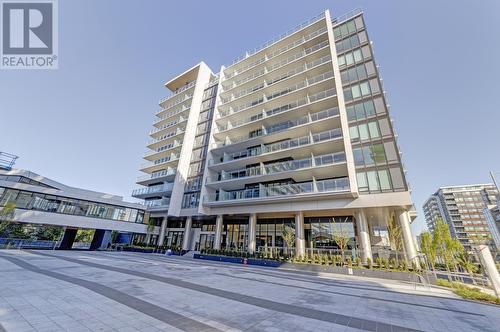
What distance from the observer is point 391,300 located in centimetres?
858

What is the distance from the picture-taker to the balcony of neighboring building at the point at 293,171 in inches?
823

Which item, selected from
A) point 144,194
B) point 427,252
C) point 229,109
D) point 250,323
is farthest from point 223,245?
point 250,323

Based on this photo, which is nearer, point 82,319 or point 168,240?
point 82,319

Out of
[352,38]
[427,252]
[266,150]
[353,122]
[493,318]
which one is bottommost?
[493,318]

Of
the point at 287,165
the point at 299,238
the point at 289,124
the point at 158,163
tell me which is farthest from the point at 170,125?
the point at 299,238

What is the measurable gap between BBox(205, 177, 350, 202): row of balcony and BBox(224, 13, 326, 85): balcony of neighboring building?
21.1 meters

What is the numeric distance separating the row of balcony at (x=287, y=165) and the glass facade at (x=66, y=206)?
64.1 ft

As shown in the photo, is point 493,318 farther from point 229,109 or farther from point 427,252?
point 229,109

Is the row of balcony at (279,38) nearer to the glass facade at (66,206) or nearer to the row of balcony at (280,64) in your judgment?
the row of balcony at (280,64)

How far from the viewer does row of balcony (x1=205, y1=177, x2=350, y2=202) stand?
63.8ft

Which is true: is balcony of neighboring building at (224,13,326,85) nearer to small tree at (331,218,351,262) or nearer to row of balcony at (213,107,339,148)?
row of balcony at (213,107,339,148)

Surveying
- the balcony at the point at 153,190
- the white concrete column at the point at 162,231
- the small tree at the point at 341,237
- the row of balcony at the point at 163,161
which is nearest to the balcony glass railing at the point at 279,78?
the row of balcony at the point at 163,161

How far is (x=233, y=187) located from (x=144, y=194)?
759 inches

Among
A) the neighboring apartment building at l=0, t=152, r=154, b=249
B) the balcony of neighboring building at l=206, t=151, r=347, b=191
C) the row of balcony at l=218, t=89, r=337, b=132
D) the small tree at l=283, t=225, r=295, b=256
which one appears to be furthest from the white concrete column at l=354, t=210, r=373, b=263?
the neighboring apartment building at l=0, t=152, r=154, b=249
